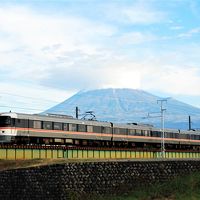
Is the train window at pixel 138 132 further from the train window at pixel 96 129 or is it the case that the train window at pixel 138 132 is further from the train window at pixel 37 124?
the train window at pixel 37 124

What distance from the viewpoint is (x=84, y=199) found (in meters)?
35.0

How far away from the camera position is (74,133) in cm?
6606

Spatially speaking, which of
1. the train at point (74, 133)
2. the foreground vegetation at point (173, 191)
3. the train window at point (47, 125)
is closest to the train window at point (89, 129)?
the train at point (74, 133)

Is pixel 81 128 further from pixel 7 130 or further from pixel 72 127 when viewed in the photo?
pixel 7 130

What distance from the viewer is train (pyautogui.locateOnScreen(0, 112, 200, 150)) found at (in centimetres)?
5656

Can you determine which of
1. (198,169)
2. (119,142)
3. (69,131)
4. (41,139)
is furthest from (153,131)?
(198,169)

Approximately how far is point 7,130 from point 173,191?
26855 mm

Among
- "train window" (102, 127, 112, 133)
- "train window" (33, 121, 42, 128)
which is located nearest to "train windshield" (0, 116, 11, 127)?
"train window" (33, 121, 42, 128)

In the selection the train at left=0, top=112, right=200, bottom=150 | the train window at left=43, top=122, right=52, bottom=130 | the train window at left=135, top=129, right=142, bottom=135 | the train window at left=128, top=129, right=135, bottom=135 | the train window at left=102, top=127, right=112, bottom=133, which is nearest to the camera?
the train at left=0, top=112, right=200, bottom=150

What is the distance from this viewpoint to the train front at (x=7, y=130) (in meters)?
55.6

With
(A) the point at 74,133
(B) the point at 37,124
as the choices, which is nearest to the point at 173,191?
(B) the point at 37,124

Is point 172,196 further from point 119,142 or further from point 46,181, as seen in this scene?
point 119,142

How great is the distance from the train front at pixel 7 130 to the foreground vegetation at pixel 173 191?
936 inches

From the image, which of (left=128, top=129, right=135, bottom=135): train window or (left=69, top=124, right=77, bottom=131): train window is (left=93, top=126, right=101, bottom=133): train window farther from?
(left=128, top=129, right=135, bottom=135): train window
